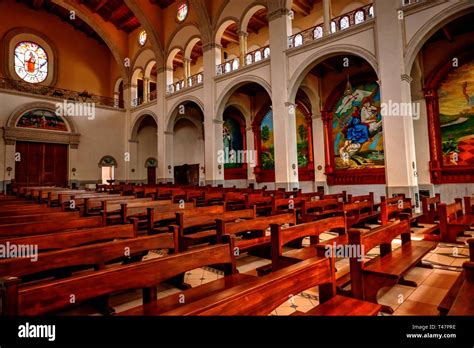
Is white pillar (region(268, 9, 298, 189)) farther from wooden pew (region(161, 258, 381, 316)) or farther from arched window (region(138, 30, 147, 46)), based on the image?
arched window (region(138, 30, 147, 46))

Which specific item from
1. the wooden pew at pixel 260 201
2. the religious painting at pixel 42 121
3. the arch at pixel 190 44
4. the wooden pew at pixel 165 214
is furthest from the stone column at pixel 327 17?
the religious painting at pixel 42 121

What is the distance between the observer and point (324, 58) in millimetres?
9906

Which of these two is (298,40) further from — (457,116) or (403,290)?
(403,290)

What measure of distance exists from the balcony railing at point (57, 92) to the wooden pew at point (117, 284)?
59.0 feet

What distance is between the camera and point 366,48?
8.84 metres

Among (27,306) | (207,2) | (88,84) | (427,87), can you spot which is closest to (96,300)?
(27,306)

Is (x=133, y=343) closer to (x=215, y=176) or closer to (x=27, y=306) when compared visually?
(x=27, y=306)

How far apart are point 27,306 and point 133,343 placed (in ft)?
1.73

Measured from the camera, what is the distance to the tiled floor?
2.70m

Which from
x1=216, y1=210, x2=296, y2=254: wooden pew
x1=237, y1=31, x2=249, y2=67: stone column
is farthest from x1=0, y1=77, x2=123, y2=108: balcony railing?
x1=216, y1=210, x2=296, y2=254: wooden pew

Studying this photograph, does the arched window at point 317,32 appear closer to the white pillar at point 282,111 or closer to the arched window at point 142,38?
the white pillar at point 282,111

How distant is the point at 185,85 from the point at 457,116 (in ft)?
39.3

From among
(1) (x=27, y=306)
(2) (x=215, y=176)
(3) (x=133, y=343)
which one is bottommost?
(3) (x=133, y=343)

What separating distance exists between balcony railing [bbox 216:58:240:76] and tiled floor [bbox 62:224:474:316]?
1076 centimetres
